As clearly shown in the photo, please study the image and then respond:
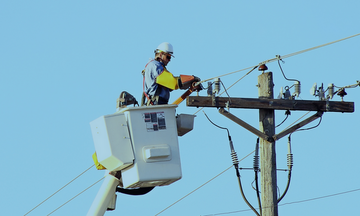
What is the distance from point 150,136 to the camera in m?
12.4

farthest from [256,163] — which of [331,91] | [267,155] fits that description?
[331,91]

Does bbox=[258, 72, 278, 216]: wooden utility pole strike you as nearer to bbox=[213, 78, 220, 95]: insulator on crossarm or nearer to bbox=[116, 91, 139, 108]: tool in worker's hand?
bbox=[213, 78, 220, 95]: insulator on crossarm

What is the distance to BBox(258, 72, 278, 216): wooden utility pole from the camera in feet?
42.3

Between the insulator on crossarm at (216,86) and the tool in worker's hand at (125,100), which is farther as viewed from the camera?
the tool in worker's hand at (125,100)

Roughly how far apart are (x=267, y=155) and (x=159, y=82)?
1882mm

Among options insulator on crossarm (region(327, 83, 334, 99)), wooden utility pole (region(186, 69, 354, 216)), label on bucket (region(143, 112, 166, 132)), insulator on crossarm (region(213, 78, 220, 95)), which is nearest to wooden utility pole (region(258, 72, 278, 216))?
wooden utility pole (region(186, 69, 354, 216))

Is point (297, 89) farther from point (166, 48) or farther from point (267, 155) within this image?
point (166, 48)

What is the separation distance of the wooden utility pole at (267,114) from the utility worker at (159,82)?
1.59 ft

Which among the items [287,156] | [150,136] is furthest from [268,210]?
[150,136]

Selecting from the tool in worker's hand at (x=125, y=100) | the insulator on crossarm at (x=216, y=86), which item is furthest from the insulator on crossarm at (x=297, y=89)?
the tool in worker's hand at (x=125, y=100)

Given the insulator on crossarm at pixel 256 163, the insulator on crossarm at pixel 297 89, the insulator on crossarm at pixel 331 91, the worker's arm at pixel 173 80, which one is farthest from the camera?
the insulator on crossarm at pixel 331 91

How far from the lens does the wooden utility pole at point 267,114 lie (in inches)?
506

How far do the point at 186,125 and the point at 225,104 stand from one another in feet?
2.06

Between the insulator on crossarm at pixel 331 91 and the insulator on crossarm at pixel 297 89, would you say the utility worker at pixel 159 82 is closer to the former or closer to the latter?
the insulator on crossarm at pixel 297 89
